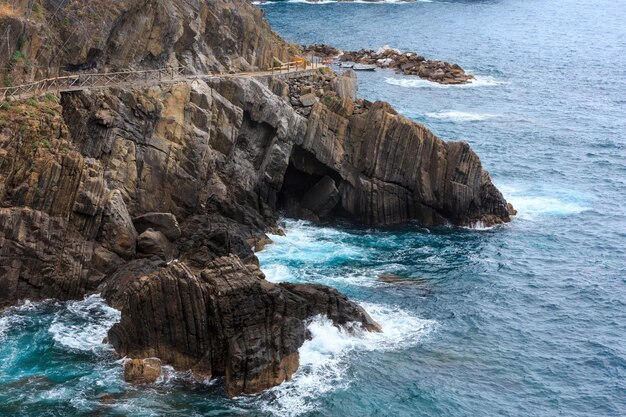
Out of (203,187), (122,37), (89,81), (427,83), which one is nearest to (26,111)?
(89,81)

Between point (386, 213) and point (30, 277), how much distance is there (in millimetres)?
30518

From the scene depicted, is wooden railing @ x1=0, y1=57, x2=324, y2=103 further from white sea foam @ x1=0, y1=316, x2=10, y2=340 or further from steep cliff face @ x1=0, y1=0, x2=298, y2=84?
white sea foam @ x1=0, y1=316, x2=10, y2=340

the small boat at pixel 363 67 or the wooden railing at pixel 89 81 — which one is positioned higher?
the wooden railing at pixel 89 81

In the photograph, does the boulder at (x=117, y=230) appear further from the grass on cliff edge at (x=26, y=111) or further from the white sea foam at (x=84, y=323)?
the grass on cliff edge at (x=26, y=111)

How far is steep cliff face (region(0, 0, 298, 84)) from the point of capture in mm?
56094

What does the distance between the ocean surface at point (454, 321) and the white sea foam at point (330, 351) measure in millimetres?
98

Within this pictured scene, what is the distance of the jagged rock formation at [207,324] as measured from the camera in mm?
42906

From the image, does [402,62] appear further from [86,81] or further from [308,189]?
[86,81]

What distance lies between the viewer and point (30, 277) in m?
48.5

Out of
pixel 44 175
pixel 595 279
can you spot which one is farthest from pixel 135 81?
pixel 595 279

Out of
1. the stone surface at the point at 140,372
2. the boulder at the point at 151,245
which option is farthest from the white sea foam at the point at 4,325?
the boulder at the point at 151,245

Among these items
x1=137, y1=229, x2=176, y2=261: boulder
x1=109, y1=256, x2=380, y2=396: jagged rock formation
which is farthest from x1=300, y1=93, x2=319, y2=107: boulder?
x1=109, y1=256, x2=380, y2=396: jagged rock formation

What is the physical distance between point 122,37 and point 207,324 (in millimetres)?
28535

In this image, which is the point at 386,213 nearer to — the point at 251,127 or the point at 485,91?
the point at 251,127
